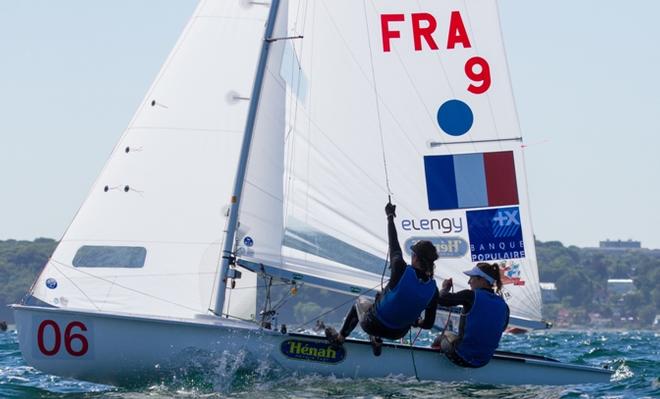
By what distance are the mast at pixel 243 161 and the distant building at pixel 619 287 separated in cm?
9821

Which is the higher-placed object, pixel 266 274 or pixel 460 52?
pixel 460 52

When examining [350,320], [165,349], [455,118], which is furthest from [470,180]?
[165,349]

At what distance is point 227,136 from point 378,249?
175cm

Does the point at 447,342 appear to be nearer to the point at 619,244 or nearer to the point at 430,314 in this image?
the point at 430,314

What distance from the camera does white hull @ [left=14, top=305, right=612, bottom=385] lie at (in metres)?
11.3

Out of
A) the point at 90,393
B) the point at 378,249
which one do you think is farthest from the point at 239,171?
the point at 90,393

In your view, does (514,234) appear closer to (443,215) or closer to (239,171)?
(443,215)

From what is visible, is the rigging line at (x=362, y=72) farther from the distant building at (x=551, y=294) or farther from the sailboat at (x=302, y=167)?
the distant building at (x=551, y=294)

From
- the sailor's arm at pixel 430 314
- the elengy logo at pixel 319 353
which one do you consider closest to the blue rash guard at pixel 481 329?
the sailor's arm at pixel 430 314

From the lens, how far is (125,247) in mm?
12117

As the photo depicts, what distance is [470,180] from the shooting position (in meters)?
12.6

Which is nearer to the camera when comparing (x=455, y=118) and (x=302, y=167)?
(x=302, y=167)

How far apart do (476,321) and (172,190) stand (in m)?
3.06

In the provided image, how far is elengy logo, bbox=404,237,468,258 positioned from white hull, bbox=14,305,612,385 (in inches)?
53.2
